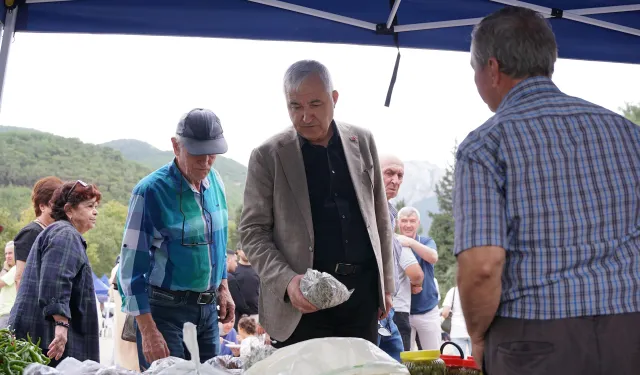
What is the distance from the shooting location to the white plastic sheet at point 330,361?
5.16 feet

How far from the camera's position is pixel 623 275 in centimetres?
154

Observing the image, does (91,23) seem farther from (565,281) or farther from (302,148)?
(565,281)

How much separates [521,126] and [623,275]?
1.23 ft

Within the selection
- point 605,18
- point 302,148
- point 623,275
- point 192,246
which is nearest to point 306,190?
point 302,148

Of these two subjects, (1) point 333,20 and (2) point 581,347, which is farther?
(1) point 333,20

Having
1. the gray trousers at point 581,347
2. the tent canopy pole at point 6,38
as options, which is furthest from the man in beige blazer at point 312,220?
the tent canopy pole at point 6,38

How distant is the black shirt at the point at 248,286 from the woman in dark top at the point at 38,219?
3.03 metres

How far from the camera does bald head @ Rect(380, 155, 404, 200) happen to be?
4605mm

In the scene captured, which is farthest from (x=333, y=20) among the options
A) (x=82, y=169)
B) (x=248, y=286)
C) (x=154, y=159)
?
(x=154, y=159)

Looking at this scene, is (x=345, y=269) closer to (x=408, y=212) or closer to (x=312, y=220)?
(x=312, y=220)

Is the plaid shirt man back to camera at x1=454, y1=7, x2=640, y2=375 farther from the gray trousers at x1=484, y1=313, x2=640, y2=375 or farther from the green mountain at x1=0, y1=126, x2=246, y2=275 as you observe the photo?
the green mountain at x1=0, y1=126, x2=246, y2=275

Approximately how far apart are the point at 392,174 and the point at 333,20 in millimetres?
1440

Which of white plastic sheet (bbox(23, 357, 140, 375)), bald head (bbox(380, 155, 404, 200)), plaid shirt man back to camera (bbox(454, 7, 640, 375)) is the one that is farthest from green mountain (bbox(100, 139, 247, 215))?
plaid shirt man back to camera (bbox(454, 7, 640, 375))

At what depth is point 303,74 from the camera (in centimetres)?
257
